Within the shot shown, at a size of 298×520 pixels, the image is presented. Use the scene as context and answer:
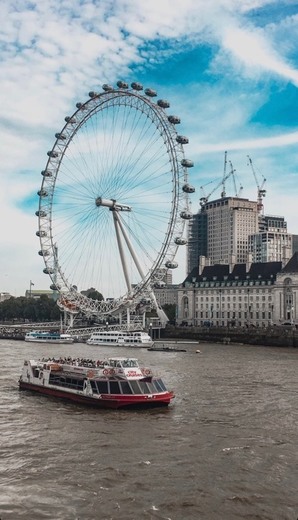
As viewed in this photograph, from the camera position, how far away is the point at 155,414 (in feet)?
86.8

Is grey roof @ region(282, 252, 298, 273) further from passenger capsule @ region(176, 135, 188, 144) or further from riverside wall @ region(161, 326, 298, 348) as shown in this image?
passenger capsule @ region(176, 135, 188, 144)

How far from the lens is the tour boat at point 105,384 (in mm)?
27516

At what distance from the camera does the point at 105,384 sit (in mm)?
28391

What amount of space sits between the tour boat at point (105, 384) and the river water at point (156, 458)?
1.97 ft

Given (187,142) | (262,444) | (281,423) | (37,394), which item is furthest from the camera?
(187,142)

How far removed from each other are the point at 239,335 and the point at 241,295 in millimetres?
21791

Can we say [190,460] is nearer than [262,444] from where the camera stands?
Yes

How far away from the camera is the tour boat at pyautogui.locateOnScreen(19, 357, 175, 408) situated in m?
27.5

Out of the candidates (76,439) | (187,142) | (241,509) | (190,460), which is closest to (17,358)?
(187,142)

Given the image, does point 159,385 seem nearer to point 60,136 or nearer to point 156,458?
point 156,458

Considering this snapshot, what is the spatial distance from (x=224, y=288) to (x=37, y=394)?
235ft

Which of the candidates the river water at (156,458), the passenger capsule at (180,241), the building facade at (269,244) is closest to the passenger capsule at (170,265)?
the passenger capsule at (180,241)

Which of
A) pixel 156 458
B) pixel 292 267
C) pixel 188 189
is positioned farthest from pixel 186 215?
pixel 156 458

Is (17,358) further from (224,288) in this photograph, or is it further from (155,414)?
(224,288)
